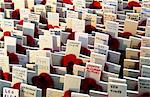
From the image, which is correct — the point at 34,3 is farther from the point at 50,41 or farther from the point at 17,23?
the point at 50,41

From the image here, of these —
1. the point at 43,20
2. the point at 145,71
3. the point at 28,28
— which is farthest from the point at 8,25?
the point at 145,71

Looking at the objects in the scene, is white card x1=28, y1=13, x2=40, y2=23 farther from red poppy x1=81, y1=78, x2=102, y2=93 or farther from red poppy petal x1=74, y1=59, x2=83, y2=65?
red poppy x1=81, y1=78, x2=102, y2=93

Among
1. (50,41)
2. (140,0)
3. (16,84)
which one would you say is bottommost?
(16,84)

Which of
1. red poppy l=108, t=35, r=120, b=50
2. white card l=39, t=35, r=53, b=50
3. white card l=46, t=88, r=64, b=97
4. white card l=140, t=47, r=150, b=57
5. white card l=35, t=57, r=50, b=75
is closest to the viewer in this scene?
white card l=46, t=88, r=64, b=97

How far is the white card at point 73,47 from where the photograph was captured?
196cm

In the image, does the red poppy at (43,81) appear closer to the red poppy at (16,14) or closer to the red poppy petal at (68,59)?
the red poppy petal at (68,59)

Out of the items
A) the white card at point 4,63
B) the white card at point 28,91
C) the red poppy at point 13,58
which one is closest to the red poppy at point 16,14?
the red poppy at point 13,58

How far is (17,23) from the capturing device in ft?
7.98

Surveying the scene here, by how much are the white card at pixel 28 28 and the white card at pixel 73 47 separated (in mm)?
323

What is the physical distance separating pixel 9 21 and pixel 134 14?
2.35ft

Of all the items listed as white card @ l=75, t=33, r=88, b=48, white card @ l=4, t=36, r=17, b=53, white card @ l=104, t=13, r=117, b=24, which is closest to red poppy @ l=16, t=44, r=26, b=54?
white card @ l=4, t=36, r=17, b=53

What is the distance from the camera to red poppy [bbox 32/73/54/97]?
6.02 feet

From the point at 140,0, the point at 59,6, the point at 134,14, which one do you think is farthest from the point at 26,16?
the point at 140,0

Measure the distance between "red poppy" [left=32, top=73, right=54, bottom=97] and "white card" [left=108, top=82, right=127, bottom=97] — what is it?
317 mm
